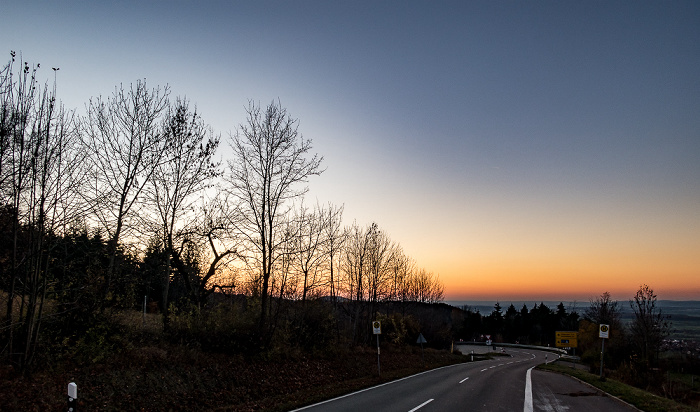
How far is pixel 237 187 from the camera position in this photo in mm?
20078

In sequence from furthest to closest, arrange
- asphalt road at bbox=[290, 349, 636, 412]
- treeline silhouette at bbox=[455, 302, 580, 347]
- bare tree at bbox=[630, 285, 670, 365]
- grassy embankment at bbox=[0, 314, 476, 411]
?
1. treeline silhouette at bbox=[455, 302, 580, 347]
2. bare tree at bbox=[630, 285, 670, 365]
3. asphalt road at bbox=[290, 349, 636, 412]
4. grassy embankment at bbox=[0, 314, 476, 411]

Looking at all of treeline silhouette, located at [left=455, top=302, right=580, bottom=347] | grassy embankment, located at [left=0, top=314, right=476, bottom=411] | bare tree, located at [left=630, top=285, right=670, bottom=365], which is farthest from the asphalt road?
treeline silhouette, located at [left=455, top=302, right=580, bottom=347]

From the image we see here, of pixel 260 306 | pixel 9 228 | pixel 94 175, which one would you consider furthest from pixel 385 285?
pixel 9 228

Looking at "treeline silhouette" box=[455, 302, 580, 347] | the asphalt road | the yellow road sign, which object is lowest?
"treeline silhouette" box=[455, 302, 580, 347]

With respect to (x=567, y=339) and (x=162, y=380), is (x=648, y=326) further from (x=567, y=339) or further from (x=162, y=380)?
(x=162, y=380)

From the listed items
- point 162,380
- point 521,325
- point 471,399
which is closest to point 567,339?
point 471,399

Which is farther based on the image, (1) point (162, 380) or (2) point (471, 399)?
(2) point (471, 399)

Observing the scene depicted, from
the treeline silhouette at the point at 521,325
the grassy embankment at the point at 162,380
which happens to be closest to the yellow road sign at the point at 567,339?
the grassy embankment at the point at 162,380

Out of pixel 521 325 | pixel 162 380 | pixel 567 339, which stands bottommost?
pixel 521 325

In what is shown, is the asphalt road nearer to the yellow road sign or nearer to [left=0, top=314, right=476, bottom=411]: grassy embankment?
[left=0, top=314, right=476, bottom=411]: grassy embankment

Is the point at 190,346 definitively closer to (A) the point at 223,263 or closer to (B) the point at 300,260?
(A) the point at 223,263

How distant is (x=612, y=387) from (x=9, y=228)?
22142 mm

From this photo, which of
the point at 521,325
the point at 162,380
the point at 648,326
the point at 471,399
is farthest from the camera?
the point at 521,325

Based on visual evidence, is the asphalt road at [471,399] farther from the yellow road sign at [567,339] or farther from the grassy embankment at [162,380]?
the yellow road sign at [567,339]
